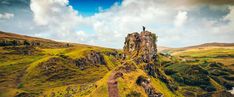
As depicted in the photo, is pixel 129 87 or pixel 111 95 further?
pixel 129 87

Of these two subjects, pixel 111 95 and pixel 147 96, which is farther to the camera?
pixel 147 96

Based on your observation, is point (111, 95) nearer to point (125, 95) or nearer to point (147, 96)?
point (125, 95)

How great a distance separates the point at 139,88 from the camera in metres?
200

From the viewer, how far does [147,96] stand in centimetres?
19938

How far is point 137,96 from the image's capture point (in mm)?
190250

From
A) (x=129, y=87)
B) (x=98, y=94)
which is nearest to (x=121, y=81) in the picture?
(x=129, y=87)

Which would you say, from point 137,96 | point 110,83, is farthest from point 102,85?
point 137,96

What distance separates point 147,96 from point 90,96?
1555 inches

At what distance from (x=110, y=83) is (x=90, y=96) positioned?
Result: 50.3 feet

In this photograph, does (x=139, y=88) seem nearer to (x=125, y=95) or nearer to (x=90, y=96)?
(x=125, y=95)

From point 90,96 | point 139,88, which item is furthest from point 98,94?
point 139,88

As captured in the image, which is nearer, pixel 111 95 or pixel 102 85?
pixel 111 95

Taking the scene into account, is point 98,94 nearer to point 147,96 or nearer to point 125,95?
point 125,95

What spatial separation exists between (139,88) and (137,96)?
10.6 m
